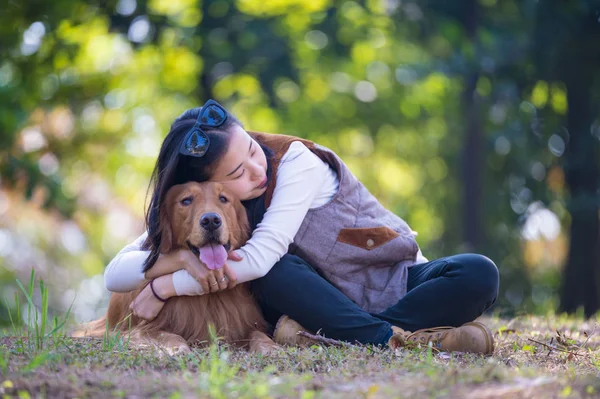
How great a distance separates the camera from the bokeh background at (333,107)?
35.4 ft

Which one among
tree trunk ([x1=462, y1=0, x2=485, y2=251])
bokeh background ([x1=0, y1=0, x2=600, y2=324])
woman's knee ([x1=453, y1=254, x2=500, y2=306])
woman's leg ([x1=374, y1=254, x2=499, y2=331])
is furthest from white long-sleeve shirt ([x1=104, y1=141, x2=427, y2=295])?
tree trunk ([x1=462, y1=0, x2=485, y2=251])

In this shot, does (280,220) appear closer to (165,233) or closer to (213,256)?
(213,256)

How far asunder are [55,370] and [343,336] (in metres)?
1.42

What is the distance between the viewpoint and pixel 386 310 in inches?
156

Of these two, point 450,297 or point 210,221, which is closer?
point 210,221

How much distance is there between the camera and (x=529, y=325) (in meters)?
5.16

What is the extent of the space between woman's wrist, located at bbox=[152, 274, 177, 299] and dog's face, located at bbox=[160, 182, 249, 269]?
145 millimetres

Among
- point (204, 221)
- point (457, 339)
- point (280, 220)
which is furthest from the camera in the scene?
point (280, 220)

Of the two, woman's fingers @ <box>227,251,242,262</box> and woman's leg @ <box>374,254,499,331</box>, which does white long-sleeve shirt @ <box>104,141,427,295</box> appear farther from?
woman's leg @ <box>374,254,499,331</box>

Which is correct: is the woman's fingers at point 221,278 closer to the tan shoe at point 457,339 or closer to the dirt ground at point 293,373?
the dirt ground at point 293,373

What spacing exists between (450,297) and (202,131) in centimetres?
146

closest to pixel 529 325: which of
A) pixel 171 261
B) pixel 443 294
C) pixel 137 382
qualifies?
pixel 443 294

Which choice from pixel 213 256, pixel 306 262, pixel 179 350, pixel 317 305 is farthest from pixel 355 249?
pixel 179 350

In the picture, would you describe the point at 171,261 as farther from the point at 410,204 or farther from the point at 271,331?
the point at 410,204
